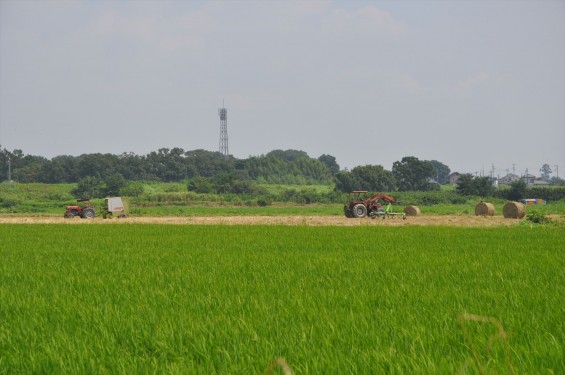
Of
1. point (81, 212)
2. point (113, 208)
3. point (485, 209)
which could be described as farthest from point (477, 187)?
point (81, 212)

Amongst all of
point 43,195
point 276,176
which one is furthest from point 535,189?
point 43,195

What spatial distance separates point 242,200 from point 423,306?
61646 millimetres

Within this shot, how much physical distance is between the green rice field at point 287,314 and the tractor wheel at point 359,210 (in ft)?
70.2

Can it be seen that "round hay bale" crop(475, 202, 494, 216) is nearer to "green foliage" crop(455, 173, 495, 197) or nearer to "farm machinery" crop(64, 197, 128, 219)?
"farm machinery" crop(64, 197, 128, 219)

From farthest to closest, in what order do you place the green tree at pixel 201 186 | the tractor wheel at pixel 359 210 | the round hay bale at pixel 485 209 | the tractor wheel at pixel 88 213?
the green tree at pixel 201 186 < the tractor wheel at pixel 88 213 < the round hay bale at pixel 485 209 < the tractor wheel at pixel 359 210

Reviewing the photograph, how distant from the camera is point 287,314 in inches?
224

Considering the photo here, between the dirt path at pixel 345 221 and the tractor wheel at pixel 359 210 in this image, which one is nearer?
the dirt path at pixel 345 221

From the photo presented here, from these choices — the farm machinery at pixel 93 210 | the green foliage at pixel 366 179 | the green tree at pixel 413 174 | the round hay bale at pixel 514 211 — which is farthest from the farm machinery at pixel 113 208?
the green tree at pixel 413 174

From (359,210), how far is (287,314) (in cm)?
2888

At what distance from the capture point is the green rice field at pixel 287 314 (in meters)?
3.98

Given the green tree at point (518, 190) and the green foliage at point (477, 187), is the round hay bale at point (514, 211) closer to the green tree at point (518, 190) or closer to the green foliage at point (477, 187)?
the green tree at point (518, 190)

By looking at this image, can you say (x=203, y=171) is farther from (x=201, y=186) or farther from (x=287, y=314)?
(x=287, y=314)

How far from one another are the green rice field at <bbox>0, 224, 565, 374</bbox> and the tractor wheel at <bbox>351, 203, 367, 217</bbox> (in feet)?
70.2

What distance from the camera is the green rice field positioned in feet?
13.1
